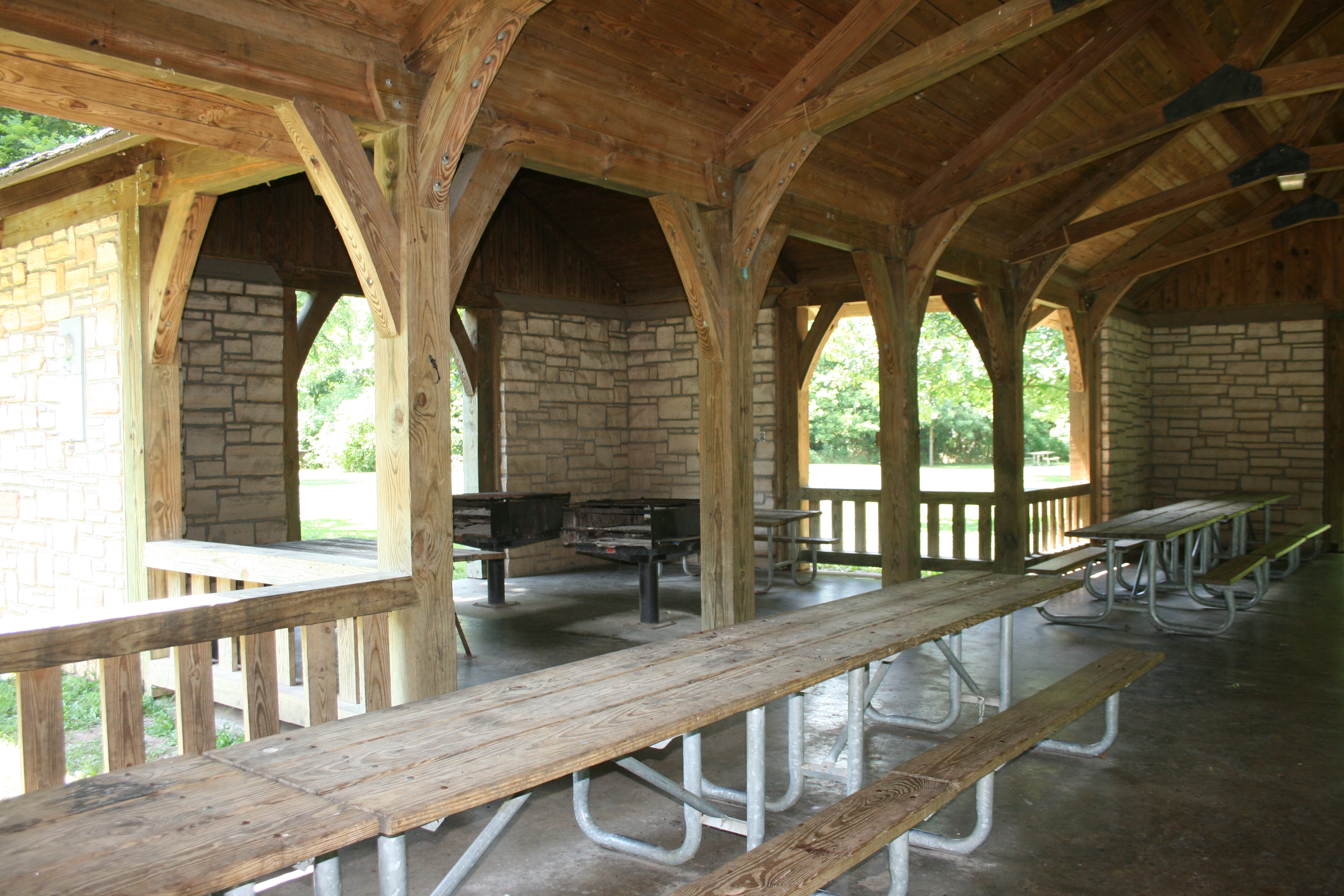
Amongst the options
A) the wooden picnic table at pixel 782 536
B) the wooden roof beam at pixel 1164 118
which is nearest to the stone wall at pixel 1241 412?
the wooden picnic table at pixel 782 536

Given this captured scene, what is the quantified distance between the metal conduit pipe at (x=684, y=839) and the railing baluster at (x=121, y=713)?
1915 millimetres

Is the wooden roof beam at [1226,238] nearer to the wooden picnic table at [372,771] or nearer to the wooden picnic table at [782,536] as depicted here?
the wooden picnic table at [782,536]

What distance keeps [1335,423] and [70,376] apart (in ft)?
39.2

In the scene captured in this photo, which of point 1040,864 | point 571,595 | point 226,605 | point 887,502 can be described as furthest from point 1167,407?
point 226,605

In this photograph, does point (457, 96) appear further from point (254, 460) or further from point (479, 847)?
point (254, 460)

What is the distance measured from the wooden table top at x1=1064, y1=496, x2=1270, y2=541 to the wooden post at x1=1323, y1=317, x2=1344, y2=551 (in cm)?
145

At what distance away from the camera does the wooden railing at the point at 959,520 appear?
30.6 ft

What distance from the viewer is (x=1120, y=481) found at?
11.0 metres

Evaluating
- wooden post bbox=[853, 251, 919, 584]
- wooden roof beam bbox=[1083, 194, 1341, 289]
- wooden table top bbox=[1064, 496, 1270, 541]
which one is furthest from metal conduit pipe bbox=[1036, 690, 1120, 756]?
wooden roof beam bbox=[1083, 194, 1341, 289]

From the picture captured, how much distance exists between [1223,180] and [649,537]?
16.6ft

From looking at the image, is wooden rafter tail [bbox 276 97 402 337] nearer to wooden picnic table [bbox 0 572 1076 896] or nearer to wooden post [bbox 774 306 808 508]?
wooden picnic table [bbox 0 572 1076 896]

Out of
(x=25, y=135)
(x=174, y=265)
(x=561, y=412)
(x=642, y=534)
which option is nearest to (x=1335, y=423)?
(x=561, y=412)

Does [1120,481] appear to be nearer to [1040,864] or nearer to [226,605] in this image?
[1040,864]

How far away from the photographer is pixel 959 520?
917 cm
